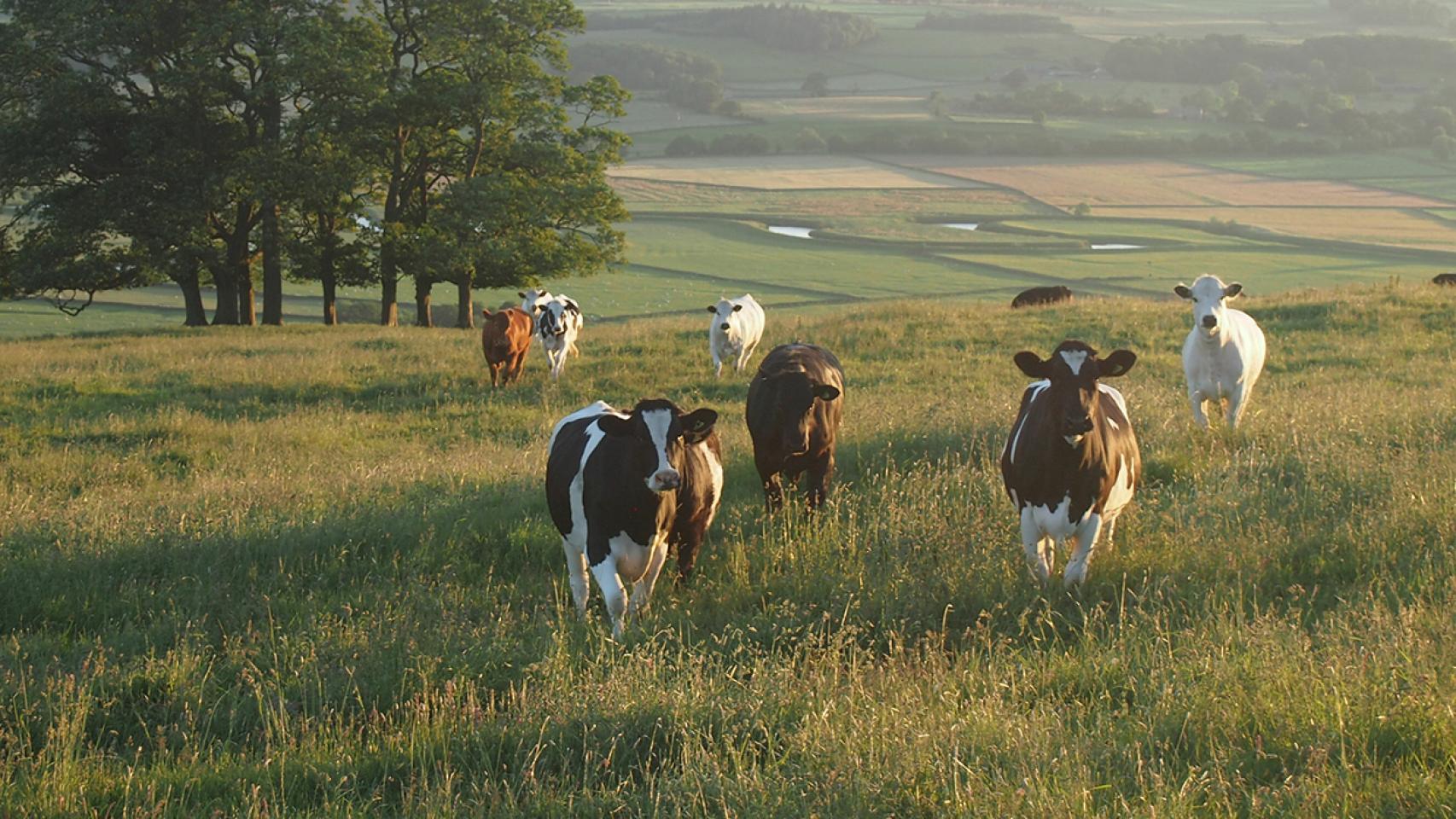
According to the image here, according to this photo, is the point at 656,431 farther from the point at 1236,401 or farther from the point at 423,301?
the point at 423,301

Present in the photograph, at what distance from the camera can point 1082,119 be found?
127m

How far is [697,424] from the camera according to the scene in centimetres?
852

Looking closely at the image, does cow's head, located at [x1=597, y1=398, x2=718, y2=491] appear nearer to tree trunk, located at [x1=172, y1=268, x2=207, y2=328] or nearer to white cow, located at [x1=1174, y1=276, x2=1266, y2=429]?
white cow, located at [x1=1174, y1=276, x2=1266, y2=429]

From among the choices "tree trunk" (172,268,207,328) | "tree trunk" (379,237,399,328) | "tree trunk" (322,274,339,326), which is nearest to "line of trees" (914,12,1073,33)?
"tree trunk" (379,237,399,328)

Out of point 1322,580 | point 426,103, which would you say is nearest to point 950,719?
point 1322,580

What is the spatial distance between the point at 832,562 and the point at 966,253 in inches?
2460

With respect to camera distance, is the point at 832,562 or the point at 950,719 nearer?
the point at 950,719

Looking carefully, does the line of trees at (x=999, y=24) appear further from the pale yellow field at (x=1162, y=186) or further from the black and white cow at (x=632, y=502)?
the black and white cow at (x=632, y=502)

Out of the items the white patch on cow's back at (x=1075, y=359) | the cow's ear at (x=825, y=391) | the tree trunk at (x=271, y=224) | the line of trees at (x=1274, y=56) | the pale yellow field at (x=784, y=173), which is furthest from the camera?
the line of trees at (x=1274, y=56)

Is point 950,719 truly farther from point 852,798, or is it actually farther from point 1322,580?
point 1322,580

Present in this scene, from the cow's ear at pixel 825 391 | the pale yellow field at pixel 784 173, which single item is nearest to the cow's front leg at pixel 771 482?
the cow's ear at pixel 825 391

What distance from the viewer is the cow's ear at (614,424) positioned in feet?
27.4

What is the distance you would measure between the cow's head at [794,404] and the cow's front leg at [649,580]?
2.20m

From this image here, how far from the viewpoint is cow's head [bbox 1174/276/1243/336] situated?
14.8 metres
